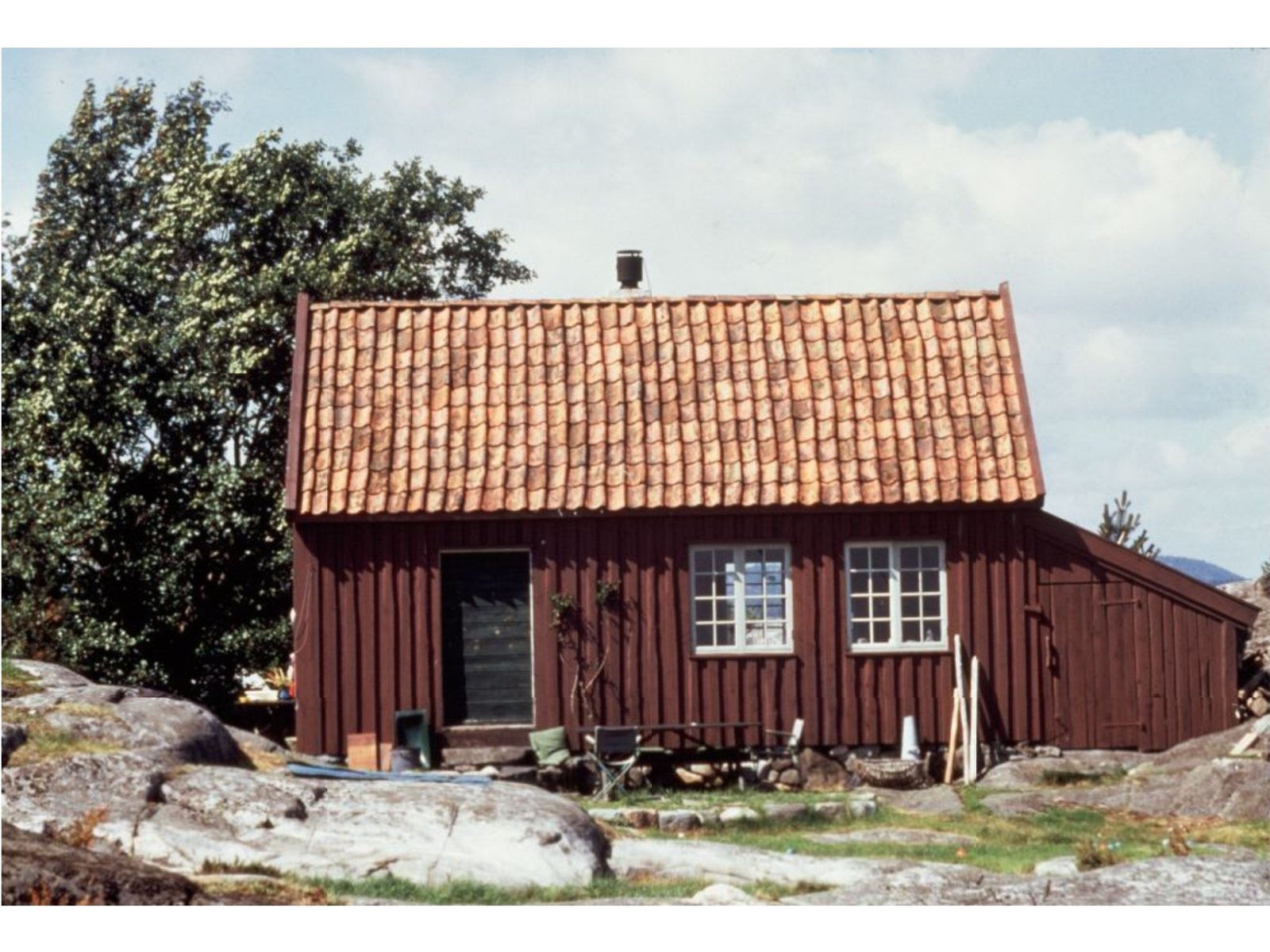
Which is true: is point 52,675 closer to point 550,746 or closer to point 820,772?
point 550,746

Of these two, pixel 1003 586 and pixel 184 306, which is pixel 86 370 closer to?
pixel 184 306

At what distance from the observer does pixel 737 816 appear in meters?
16.8

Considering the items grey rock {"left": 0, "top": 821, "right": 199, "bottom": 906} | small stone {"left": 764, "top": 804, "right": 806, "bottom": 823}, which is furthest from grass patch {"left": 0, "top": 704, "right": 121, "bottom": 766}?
small stone {"left": 764, "top": 804, "right": 806, "bottom": 823}

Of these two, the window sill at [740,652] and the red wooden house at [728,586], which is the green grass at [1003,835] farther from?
the window sill at [740,652]

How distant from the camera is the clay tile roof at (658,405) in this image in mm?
19625

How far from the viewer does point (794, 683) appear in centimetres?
1967

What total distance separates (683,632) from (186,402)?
1030 cm

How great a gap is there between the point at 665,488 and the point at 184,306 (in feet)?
35.5

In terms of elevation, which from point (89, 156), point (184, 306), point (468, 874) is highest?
point (89, 156)

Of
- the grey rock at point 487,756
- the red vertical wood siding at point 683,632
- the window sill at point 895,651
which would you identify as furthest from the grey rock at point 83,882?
the window sill at point 895,651

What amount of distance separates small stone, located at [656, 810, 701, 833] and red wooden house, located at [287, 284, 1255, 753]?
9.60 feet

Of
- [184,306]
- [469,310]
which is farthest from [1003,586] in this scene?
[184,306]

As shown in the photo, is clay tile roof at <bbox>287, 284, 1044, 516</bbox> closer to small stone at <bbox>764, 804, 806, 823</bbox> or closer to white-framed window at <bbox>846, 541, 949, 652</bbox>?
white-framed window at <bbox>846, 541, 949, 652</bbox>
